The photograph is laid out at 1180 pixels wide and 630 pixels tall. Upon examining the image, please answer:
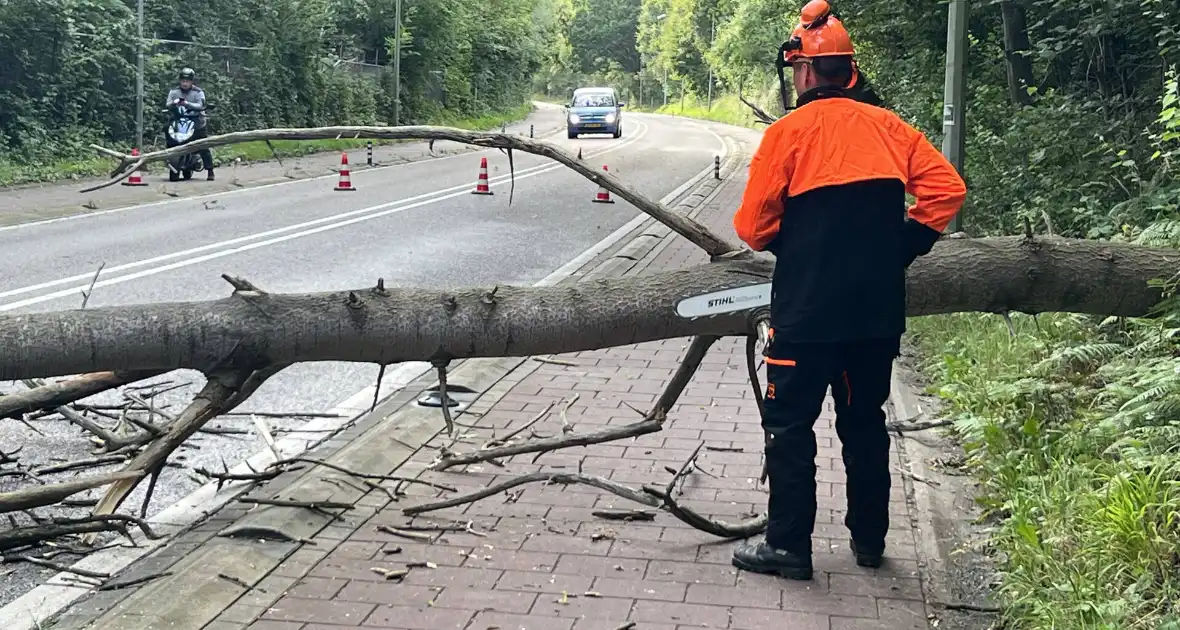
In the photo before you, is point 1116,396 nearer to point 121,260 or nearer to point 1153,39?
point 1153,39

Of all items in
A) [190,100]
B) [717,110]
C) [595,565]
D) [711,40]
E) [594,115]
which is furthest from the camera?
[711,40]

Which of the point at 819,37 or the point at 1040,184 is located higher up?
the point at 819,37

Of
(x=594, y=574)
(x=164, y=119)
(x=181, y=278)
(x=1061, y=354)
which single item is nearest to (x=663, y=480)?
(x=594, y=574)

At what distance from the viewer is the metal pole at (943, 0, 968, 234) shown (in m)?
9.88

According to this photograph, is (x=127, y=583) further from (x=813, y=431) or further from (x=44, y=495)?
(x=813, y=431)

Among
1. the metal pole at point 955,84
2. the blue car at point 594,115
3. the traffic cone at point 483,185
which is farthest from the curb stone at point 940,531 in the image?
the blue car at point 594,115

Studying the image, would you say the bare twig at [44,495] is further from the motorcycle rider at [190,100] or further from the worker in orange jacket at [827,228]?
the motorcycle rider at [190,100]

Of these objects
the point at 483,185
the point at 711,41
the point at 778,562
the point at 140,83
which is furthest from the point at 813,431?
the point at 711,41

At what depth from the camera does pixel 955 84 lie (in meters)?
10.0

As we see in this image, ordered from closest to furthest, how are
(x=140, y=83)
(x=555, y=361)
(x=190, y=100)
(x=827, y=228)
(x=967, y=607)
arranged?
(x=827, y=228)
(x=967, y=607)
(x=555, y=361)
(x=190, y=100)
(x=140, y=83)

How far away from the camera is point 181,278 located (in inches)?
464

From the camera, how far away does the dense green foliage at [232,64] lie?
22.4 metres

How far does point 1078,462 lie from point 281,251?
10.3 meters

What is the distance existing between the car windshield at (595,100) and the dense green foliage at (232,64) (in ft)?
17.4
